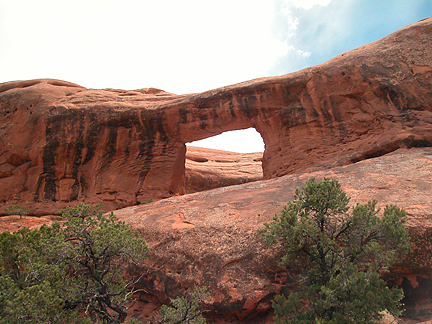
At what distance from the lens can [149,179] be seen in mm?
16672

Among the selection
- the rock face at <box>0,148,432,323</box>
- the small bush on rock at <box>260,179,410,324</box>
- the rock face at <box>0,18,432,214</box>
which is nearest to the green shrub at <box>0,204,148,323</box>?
the rock face at <box>0,148,432,323</box>

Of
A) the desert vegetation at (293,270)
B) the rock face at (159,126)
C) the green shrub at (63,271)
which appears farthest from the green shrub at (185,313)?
the rock face at (159,126)

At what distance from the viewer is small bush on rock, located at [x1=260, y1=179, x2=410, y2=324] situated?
5.32 metres

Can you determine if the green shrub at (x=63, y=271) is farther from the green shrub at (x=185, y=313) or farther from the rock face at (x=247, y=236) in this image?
the rock face at (x=247, y=236)

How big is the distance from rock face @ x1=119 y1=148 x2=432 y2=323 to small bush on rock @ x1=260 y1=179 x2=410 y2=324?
70 centimetres

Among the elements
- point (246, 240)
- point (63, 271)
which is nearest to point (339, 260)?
point (246, 240)

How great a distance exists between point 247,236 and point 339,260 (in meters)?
2.33

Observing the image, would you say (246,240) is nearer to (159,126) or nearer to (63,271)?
(63,271)

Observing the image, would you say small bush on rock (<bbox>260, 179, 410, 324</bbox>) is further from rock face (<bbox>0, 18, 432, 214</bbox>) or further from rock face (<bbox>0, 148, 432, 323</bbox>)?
rock face (<bbox>0, 18, 432, 214</bbox>)

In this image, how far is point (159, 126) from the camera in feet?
54.9

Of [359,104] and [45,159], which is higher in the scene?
[359,104]

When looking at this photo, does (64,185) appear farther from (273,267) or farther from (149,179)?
(273,267)

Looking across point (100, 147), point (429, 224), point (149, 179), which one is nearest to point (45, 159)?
point (100, 147)

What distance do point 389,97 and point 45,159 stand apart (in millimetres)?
16707
